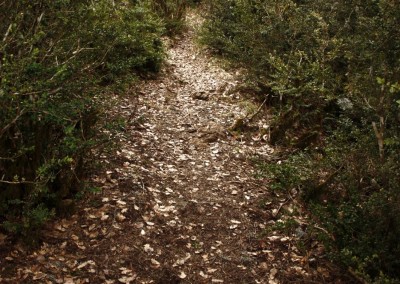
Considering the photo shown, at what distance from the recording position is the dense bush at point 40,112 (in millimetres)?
3650

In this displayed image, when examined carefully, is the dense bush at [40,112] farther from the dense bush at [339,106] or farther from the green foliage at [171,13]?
the green foliage at [171,13]

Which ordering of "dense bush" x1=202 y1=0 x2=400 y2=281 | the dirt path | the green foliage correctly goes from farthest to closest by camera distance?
1. the green foliage
2. the dirt path
3. "dense bush" x1=202 y1=0 x2=400 y2=281

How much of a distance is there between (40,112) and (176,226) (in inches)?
90.4

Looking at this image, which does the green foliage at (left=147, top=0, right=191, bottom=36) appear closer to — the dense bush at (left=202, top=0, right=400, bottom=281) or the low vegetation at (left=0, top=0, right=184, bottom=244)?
the dense bush at (left=202, top=0, right=400, bottom=281)

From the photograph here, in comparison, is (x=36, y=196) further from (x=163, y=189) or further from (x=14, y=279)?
(x=163, y=189)

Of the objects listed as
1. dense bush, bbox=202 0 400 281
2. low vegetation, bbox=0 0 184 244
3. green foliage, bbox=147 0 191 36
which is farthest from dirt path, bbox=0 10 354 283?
green foliage, bbox=147 0 191 36

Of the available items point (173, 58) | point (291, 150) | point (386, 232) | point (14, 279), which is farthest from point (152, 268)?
point (173, 58)

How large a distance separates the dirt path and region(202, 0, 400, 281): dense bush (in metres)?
0.67

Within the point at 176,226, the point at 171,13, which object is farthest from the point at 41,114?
the point at 171,13

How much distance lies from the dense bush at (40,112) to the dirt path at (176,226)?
478 millimetres

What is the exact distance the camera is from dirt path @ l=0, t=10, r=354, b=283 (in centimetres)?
408

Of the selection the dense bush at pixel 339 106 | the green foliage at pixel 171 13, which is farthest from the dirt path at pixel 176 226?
the green foliage at pixel 171 13

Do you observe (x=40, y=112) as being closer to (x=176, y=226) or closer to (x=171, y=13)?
(x=176, y=226)

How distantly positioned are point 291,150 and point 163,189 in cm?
295
